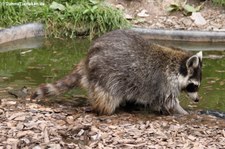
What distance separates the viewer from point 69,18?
9.70m

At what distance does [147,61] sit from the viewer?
20.2 feet

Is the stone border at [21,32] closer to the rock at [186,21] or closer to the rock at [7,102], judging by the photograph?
the rock at [186,21]

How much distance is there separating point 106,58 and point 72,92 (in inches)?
37.7

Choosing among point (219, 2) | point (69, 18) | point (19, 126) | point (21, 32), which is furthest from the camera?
point (219, 2)

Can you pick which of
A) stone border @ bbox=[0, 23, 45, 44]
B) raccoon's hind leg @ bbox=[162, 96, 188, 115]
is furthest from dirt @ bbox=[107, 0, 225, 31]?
raccoon's hind leg @ bbox=[162, 96, 188, 115]

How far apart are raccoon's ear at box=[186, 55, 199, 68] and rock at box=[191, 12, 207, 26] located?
4.32m

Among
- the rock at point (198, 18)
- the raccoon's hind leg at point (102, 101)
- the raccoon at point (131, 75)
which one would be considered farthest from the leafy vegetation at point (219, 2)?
the raccoon's hind leg at point (102, 101)

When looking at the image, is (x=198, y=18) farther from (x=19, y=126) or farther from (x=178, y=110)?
(x=19, y=126)

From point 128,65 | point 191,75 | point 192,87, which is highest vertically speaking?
point 128,65

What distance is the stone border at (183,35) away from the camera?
30.7 feet

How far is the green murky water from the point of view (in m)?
6.96

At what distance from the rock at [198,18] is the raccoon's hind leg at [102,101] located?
15.8ft

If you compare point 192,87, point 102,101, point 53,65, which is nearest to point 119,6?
point 53,65

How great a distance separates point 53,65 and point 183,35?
7.89 ft
